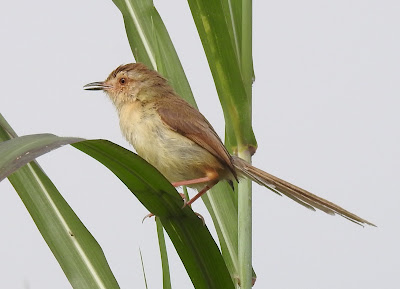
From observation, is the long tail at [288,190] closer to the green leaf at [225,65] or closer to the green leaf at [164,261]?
the green leaf at [225,65]

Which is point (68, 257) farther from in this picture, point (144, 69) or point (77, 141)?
point (144, 69)

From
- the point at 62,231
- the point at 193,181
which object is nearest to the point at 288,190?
the point at 193,181

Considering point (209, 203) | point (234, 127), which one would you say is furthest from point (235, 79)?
point (209, 203)

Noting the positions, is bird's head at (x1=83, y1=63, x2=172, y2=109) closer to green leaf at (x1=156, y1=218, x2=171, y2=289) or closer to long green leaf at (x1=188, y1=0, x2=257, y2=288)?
long green leaf at (x1=188, y1=0, x2=257, y2=288)

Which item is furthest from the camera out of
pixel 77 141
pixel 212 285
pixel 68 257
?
pixel 68 257

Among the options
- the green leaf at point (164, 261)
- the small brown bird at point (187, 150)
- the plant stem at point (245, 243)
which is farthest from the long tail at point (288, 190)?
the green leaf at point (164, 261)

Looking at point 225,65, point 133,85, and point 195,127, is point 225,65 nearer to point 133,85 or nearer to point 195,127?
point 195,127
